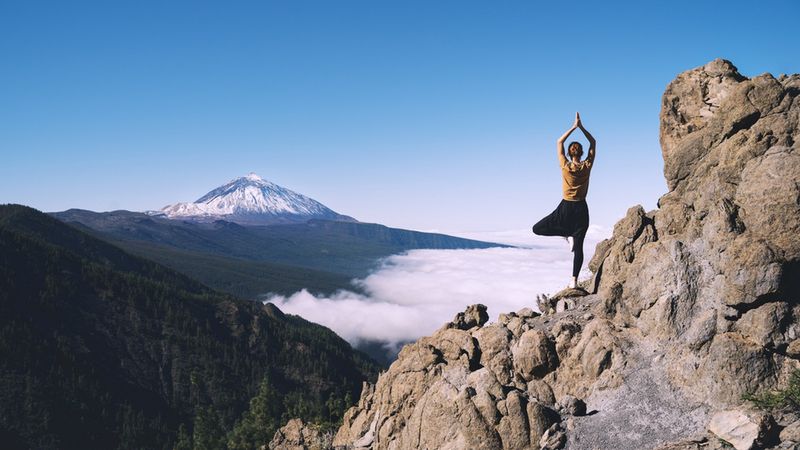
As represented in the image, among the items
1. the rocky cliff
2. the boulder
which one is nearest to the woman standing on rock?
the rocky cliff

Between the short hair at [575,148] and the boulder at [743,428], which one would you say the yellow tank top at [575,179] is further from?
the boulder at [743,428]

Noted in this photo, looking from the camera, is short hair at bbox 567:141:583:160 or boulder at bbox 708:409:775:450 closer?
boulder at bbox 708:409:775:450

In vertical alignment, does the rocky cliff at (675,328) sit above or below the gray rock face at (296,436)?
above

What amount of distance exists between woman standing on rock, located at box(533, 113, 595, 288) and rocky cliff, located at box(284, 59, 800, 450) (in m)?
3.54

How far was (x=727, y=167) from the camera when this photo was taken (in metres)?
23.8

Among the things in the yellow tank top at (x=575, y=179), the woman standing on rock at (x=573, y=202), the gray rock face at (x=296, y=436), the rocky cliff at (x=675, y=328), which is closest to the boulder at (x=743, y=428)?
the rocky cliff at (x=675, y=328)

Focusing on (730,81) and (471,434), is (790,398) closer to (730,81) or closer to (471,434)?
(471,434)

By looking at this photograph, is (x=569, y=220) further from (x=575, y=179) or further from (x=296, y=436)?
(x=296, y=436)

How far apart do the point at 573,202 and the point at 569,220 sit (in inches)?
31.5

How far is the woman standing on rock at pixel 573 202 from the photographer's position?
2295cm

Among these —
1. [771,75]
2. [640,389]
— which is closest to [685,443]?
[640,389]

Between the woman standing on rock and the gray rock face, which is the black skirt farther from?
the gray rock face

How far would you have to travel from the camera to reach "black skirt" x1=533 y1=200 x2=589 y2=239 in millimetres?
23734

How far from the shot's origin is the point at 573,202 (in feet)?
77.9
